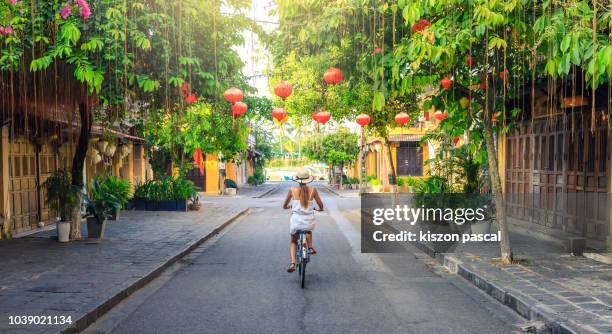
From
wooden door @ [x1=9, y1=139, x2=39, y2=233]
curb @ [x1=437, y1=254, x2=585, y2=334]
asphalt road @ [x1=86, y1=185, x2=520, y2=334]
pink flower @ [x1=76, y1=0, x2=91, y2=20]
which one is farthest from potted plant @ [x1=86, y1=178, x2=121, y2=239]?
curb @ [x1=437, y1=254, x2=585, y2=334]

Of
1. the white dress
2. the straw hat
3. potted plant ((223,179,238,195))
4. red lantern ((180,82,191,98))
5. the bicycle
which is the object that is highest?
red lantern ((180,82,191,98))

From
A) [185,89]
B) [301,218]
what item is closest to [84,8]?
[185,89]

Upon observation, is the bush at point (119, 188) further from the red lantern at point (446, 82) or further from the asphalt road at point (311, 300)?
the red lantern at point (446, 82)

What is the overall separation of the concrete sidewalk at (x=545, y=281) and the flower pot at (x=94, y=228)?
734cm

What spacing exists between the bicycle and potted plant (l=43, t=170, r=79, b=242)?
6.22m

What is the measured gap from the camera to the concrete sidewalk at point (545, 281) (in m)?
6.11

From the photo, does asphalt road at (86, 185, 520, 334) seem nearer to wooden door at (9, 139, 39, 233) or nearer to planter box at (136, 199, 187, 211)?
wooden door at (9, 139, 39, 233)

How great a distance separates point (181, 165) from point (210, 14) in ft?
56.7

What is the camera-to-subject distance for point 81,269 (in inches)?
362

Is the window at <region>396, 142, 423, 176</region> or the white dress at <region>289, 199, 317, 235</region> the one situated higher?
the window at <region>396, 142, 423, 176</region>

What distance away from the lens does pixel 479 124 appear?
10359 millimetres

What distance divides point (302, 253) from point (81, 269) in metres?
3.58

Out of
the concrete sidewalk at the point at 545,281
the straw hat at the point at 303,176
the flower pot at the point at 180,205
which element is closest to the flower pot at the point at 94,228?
the straw hat at the point at 303,176

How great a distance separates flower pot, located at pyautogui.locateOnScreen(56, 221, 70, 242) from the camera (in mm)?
12595
